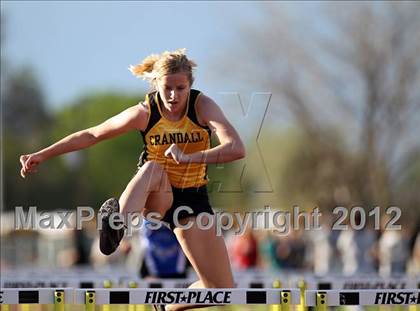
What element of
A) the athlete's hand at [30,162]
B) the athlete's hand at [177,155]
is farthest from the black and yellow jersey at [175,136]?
the athlete's hand at [30,162]

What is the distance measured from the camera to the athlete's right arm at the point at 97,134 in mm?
8609

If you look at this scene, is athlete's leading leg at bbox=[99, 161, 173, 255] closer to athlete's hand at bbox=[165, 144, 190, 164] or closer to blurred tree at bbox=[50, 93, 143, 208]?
athlete's hand at bbox=[165, 144, 190, 164]

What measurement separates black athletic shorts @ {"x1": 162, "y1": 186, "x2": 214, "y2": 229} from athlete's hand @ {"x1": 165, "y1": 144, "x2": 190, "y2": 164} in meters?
0.48

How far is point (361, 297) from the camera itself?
816 centimetres

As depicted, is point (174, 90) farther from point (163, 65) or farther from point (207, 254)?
point (207, 254)

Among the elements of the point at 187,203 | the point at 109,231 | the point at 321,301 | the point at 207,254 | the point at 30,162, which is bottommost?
the point at 321,301

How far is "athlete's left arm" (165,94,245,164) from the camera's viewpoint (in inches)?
327

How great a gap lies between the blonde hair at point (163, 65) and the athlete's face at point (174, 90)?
0.04 m

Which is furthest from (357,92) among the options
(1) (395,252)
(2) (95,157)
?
(2) (95,157)

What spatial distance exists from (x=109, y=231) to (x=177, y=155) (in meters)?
0.71

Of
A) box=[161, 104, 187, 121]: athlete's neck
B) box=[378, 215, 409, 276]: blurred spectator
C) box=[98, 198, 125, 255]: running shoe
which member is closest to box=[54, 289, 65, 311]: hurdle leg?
box=[98, 198, 125, 255]: running shoe

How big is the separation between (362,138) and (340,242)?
1484 cm

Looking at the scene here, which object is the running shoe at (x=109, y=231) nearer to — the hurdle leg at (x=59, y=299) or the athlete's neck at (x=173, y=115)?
the hurdle leg at (x=59, y=299)

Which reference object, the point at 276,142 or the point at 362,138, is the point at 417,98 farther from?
the point at 276,142
